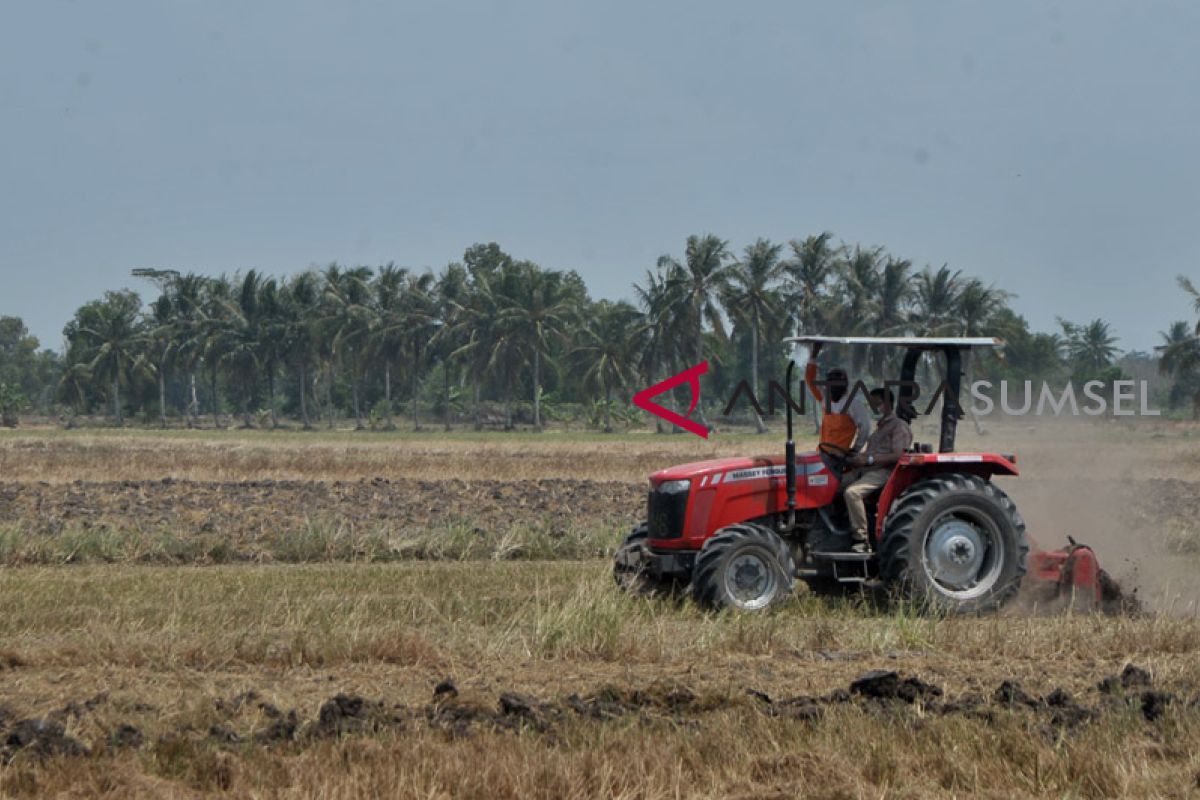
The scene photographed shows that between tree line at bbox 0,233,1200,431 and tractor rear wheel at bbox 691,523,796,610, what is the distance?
133ft

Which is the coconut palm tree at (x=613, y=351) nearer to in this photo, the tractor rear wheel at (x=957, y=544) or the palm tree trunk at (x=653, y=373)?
the palm tree trunk at (x=653, y=373)

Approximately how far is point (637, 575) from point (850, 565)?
1694mm

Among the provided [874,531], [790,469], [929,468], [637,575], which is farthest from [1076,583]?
[637,575]

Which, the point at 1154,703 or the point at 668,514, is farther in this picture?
the point at 668,514

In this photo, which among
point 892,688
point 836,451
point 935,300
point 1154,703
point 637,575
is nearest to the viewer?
point 1154,703

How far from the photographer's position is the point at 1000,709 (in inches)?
276

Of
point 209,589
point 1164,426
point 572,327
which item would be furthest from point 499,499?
point 572,327

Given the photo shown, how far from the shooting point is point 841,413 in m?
10.8

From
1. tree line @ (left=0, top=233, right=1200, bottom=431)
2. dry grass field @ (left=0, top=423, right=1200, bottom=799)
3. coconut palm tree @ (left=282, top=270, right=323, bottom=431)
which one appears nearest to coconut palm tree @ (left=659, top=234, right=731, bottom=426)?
tree line @ (left=0, top=233, right=1200, bottom=431)

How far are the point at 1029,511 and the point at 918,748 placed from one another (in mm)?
7111

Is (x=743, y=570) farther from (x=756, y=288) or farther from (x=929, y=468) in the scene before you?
(x=756, y=288)

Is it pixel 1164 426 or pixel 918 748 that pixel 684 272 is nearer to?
pixel 1164 426

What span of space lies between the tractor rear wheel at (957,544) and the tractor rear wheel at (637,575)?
180 centimetres

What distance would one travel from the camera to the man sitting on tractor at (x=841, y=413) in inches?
421
